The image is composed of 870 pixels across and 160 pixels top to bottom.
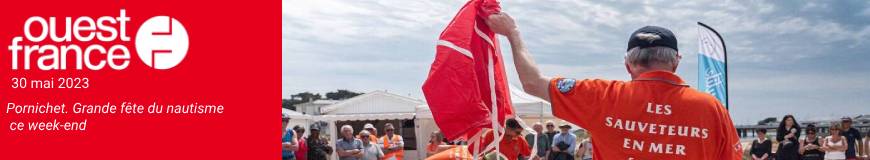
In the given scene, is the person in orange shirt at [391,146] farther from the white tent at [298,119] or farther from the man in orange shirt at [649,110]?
the man in orange shirt at [649,110]

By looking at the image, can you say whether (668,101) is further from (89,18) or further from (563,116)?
(89,18)

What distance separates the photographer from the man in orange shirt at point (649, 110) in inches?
104

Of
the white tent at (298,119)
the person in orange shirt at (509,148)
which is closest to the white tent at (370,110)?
the white tent at (298,119)

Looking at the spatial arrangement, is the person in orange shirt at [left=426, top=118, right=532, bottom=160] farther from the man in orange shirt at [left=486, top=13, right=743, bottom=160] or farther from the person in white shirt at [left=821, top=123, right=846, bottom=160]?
the person in white shirt at [left=821, top=123, right=846, bottom=160]

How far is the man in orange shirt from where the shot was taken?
2.65 meters

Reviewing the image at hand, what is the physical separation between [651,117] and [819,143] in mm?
12033

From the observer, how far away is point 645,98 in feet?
8.72

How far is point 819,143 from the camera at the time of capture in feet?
44.5

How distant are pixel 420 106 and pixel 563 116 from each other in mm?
15332

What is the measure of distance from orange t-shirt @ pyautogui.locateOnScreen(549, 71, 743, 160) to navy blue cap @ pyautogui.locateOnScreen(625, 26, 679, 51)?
9 cm

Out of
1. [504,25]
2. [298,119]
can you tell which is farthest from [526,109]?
[504,25]

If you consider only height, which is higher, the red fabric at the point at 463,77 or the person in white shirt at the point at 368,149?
the red fabric at the point at 463,77

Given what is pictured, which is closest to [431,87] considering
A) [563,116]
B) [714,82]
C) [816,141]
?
[563,116]

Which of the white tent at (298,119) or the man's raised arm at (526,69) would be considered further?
the white tent at (298,119)
